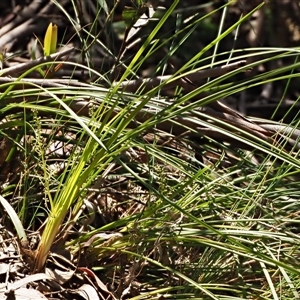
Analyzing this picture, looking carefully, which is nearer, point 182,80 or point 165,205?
point 165,205

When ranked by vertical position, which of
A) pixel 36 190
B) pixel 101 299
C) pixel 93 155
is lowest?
pixel 101 299

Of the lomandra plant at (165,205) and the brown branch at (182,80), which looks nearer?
the lomandra plant at (165,205)

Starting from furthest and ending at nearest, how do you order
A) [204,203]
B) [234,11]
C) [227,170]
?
[234,11], [227,170], [204,203]

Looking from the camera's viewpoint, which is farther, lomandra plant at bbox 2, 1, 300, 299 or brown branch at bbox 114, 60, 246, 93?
brown branch at bbox 114, 60, 246, 93

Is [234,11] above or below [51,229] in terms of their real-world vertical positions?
below

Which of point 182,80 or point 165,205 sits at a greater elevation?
A: point 182,80

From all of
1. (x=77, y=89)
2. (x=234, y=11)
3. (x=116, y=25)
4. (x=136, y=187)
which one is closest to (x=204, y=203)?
(x=136, y=187)

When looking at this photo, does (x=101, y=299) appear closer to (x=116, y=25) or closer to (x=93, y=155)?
(x=93, y=155)

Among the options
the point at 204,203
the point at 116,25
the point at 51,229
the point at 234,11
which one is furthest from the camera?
the point at 234,11
